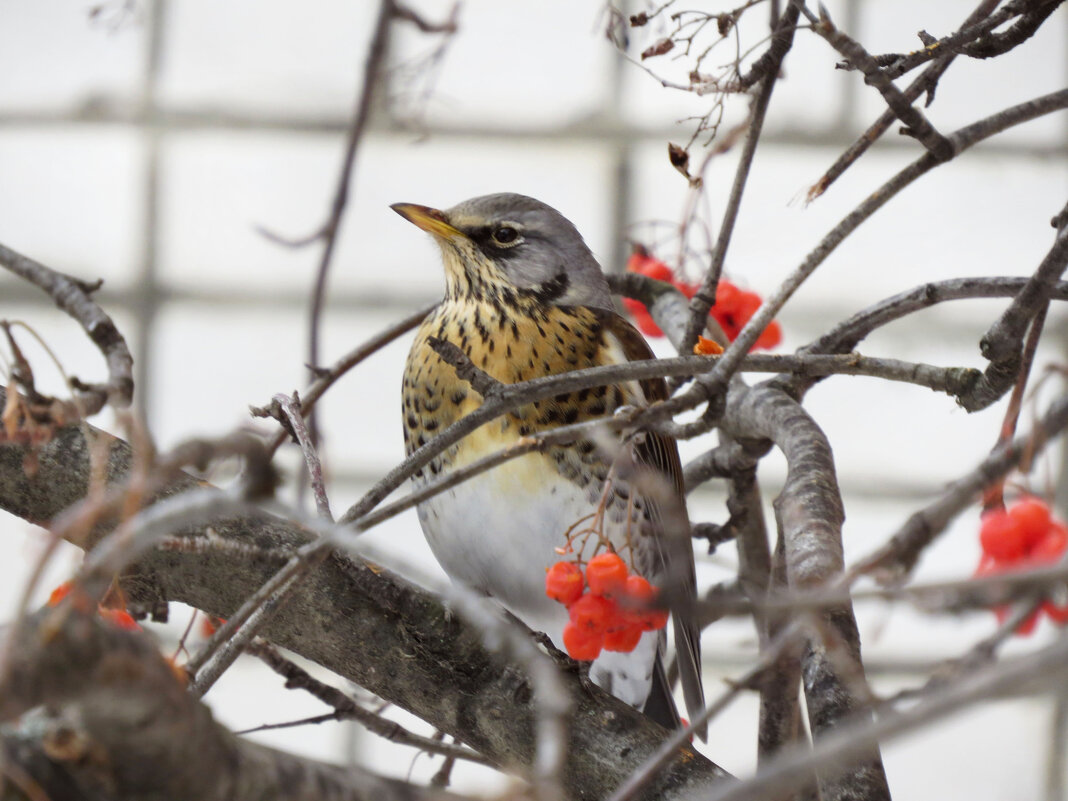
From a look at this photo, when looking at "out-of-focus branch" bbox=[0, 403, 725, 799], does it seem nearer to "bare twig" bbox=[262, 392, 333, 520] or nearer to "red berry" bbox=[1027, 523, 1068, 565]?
"bare twig" bbox=[262, 392, 333, 520]

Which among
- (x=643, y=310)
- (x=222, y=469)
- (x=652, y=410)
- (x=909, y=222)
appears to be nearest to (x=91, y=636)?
(x=222, y=469)

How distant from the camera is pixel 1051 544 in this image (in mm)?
368

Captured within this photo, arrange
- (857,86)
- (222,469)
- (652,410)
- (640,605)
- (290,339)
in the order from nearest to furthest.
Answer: (640,605) → (222,469) → (652,410) → (857,86) → (290,339)

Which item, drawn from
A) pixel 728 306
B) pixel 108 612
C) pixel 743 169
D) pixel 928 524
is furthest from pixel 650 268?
pixel 928 524

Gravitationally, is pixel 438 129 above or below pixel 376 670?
above

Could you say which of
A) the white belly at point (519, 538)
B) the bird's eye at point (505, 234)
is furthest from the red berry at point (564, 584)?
the bird's eye at point (505, 234)

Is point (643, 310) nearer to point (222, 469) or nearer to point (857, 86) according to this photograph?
point (222, 469)

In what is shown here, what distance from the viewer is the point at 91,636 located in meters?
0.27

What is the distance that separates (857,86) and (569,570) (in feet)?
4.70

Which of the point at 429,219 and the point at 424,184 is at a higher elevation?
the point at 424,184

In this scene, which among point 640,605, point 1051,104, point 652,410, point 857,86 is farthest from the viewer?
point 857,86

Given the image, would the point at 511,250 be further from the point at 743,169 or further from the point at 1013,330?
the point at 1013,330

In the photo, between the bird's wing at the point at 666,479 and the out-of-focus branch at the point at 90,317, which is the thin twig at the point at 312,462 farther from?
the bird's wing at the point at 666,479

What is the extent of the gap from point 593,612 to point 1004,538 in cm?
23
